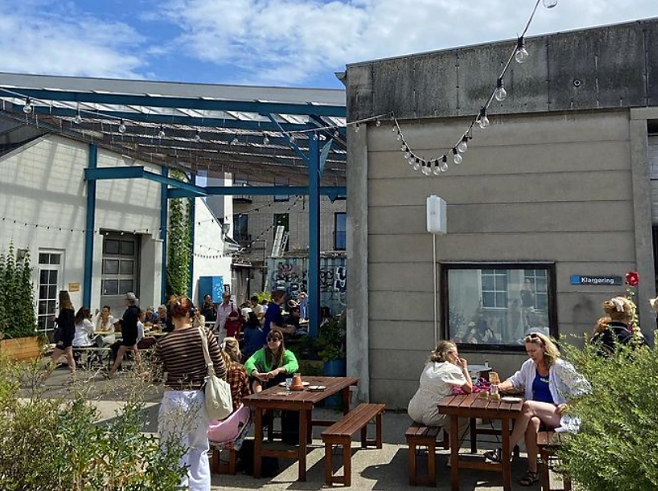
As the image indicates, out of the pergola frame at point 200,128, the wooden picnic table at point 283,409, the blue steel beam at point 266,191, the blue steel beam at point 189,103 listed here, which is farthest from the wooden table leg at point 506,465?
the blue steel beam at point 266,191

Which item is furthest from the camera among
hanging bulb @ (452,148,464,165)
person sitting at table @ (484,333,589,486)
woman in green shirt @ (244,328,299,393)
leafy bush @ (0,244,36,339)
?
leafy bush @ (0,244,36,339)

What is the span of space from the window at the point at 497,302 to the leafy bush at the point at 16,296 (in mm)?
8621

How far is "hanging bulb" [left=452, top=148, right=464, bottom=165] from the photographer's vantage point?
7258mm

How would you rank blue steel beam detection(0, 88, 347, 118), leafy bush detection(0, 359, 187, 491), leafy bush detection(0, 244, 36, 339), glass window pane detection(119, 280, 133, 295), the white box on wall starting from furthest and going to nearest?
glass window pane detection(119, 280, 133, 295) → leafy bush detection(0, 244, 36, 339) → blue steel beam detection(0, 88, 347, 118) → the white box on wall → leafy bush detection(0, 359, 187, 491)

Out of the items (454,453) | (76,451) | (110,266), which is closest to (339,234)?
(110,266)

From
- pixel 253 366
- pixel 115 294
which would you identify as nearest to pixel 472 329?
pixel 253 366

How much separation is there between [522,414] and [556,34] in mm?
4592

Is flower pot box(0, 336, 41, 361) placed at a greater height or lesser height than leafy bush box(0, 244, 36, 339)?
lesser

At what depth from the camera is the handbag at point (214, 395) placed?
4355mm

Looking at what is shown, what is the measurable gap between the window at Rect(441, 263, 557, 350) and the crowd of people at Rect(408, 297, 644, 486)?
136cm

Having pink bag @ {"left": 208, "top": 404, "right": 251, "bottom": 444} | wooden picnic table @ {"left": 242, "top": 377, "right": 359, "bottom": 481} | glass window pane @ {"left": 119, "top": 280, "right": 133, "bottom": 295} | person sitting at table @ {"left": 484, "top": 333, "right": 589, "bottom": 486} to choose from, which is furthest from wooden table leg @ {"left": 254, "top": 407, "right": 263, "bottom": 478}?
glass window pane @ {"left": 119, "top": 280, "right": 133, "bottom": 295}

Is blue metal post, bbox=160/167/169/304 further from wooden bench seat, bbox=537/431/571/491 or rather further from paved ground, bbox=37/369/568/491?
wooden bench seat, bbox=537/431/571/491

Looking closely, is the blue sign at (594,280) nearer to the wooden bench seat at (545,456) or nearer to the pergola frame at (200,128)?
the wooden bench seat at (545,456)

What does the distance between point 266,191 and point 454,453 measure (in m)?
11.0
